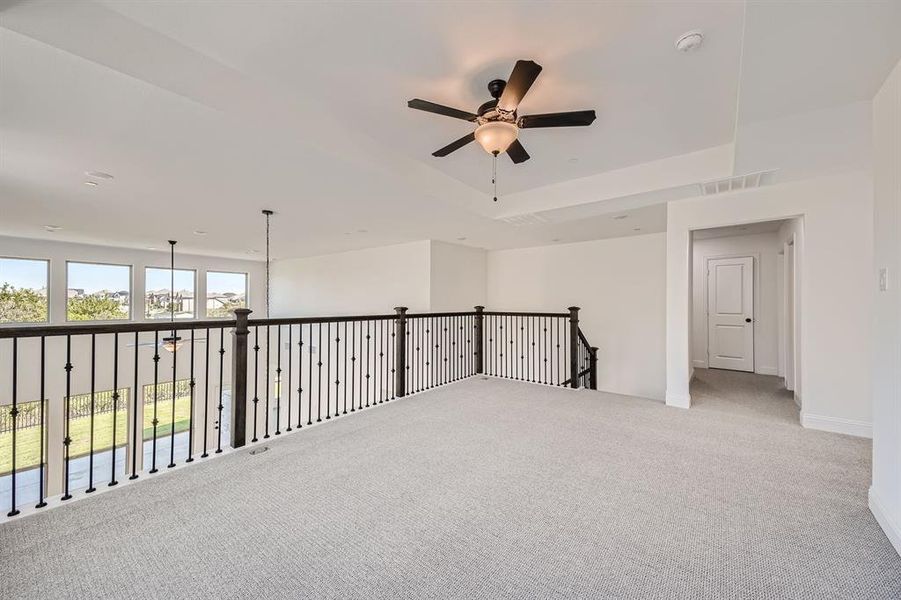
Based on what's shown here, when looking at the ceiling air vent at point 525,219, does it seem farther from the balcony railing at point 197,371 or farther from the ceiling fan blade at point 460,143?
the ceiling fan blade at point 460,143

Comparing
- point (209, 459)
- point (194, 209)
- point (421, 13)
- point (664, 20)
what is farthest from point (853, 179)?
point (194, 209)

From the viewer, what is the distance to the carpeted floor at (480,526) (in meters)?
1.55

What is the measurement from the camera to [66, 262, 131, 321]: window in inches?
283

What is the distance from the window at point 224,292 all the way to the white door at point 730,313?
10.2 metres

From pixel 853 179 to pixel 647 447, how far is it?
3107mm

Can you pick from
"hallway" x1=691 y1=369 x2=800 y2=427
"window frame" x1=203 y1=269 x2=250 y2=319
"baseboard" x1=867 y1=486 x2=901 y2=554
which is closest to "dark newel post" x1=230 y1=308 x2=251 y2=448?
"baseboard" x1=867 y1=486 x2=901 y2=554

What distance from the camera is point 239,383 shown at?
2.93 meters

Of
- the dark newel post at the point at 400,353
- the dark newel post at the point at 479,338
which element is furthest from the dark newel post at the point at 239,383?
the dark newel post at the point at 479,338

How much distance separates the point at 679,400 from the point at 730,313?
3.46m

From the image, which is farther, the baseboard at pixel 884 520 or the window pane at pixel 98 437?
the window pane at pixel 98 437

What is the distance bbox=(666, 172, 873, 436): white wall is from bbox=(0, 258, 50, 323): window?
36.2ft

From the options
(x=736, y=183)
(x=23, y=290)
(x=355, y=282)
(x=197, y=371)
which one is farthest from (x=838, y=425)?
(x=23, y=290)

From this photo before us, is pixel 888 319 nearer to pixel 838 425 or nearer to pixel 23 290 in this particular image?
pixel 838 425

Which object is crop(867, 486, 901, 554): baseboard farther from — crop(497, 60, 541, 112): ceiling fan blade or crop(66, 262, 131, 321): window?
crop(66, 262, 131, 321): window
